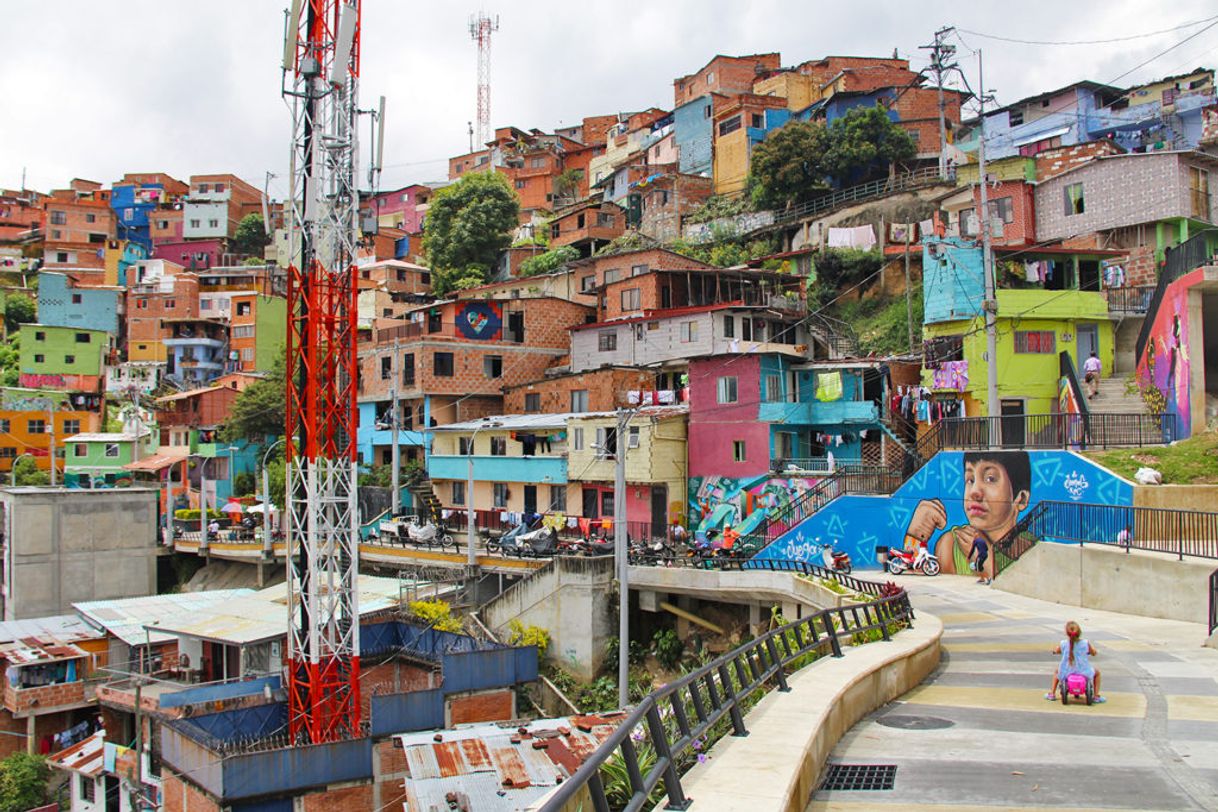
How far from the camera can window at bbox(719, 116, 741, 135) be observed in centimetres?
6625

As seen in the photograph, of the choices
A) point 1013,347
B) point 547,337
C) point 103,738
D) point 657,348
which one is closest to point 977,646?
point 1013,347

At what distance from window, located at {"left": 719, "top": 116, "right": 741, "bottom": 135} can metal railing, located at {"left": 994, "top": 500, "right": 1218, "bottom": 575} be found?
159ft

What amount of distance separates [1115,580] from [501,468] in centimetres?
2716

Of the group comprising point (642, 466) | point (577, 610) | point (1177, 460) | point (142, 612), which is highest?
point (1177, 460)

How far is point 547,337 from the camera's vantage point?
5062 centimetres

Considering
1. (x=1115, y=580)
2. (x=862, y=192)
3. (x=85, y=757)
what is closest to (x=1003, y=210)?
(x=862, y=192)

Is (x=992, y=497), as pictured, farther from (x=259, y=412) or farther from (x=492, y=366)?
Answer: (x=259, y=412)

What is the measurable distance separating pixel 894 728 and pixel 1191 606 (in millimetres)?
10119

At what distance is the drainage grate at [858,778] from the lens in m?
7.67

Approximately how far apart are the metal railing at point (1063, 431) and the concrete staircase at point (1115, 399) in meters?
3.31

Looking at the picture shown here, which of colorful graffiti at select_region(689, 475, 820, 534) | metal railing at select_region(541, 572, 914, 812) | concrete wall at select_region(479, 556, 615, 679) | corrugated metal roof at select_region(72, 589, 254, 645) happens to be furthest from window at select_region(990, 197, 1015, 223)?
metal railing at select_region(541, 572, 914, 812)

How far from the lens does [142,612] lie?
115ft

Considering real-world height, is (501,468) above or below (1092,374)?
below

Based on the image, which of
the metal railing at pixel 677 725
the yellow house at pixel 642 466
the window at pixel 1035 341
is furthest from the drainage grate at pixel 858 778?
the window at pixel 1035 341
